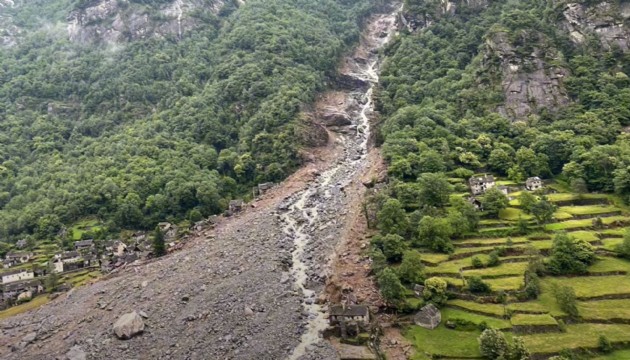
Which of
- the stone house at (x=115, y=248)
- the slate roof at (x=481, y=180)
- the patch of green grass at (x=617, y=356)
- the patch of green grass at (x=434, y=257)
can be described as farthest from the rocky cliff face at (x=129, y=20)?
the patch of green grass at (x=617, y=356)

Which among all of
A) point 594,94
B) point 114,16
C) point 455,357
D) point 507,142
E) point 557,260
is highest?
point 114,16

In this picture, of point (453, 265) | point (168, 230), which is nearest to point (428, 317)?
point (453, 265)

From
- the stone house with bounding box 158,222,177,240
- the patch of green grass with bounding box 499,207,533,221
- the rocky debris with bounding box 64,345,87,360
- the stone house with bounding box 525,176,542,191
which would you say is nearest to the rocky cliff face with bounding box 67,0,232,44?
the stone house with bounding box 158,222,177,240

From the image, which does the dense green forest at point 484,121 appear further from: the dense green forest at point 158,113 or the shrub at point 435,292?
the dense green forest at point 158,113

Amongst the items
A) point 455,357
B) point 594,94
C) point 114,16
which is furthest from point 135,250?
point 114,16

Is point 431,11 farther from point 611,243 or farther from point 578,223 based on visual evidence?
point 611,243

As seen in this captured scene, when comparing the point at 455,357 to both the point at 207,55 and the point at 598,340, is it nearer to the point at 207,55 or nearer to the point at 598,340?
the point at 598,340
